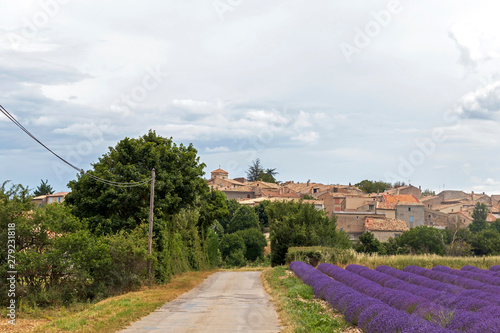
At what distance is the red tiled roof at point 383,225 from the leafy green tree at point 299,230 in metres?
29.9

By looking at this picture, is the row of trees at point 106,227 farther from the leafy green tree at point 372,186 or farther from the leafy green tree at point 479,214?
the leafy green tree at point 372,186

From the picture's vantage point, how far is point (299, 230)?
49.0 meters

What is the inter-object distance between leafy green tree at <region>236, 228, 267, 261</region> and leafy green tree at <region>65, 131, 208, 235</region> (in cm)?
4617

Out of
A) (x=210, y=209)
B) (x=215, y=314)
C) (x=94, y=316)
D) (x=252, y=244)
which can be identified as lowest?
(x=252, y=244)

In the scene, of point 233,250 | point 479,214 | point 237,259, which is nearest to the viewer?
point 237,259

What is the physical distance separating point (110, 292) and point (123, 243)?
231 cm

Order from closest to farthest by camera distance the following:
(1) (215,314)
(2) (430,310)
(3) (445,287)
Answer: (2) (430,310), (1) (215,314), (3) (445,287)

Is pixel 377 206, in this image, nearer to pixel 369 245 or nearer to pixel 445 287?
pixel 369 245

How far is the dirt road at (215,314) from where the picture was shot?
1414cm

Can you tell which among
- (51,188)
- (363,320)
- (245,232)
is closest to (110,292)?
(363,320)

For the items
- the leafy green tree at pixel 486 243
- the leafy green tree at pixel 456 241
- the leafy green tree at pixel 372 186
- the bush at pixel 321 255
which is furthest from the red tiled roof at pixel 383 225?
the leafy green tree at pixel 372 186

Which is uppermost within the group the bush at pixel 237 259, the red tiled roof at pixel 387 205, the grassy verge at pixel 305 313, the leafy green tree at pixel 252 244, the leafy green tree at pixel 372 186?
the leafy green tree at pixel 372 186

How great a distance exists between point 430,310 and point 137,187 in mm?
18154

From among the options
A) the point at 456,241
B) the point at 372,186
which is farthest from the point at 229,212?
the point at 372,186
